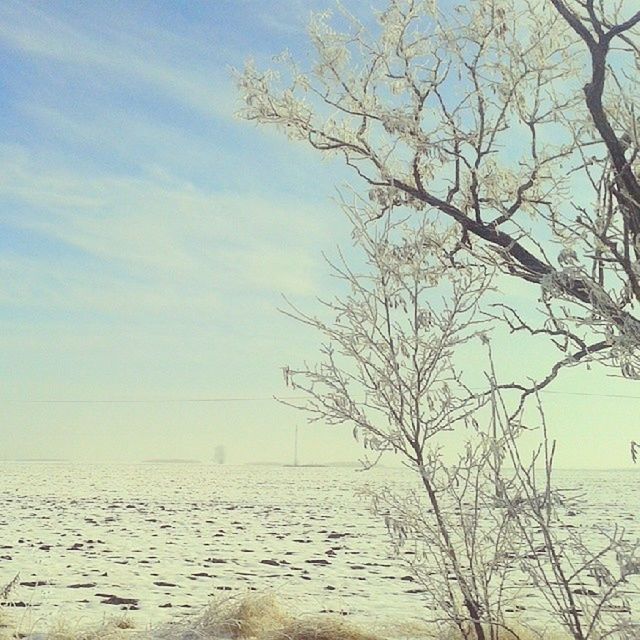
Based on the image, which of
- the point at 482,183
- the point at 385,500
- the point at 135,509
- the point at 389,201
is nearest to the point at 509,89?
the point at 482,183

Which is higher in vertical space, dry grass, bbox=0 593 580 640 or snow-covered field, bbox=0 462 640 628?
snow-covered field, bbox=0 462 640 628

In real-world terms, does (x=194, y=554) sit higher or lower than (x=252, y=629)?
higher

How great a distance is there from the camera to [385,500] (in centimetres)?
636

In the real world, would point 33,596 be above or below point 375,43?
below

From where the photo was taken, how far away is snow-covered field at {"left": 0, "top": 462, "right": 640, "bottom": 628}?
8.84m

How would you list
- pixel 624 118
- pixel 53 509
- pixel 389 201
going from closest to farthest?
1. pixel 624 118
2. pixel 389 201
3. pixel 53 509

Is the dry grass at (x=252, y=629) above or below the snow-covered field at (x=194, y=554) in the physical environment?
below

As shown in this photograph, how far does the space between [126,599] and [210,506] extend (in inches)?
541

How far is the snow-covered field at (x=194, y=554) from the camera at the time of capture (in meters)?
8.84

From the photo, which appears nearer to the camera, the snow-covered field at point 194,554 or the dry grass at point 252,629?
the dry grass at point 252,629

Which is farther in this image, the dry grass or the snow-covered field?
the snow-covered field

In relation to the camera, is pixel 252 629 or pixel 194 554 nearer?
pixel 252 629

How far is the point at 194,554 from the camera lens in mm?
12812

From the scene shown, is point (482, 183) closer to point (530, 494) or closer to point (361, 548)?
point (530, 494)
